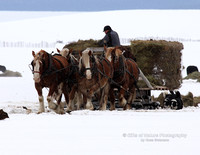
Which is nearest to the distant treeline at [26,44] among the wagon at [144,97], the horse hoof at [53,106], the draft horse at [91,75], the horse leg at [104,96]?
the wagon at [144,97]

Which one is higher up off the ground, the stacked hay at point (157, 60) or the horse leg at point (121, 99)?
the stacked hay at point (157, 60)

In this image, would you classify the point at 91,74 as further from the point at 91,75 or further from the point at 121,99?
the point at 121,99

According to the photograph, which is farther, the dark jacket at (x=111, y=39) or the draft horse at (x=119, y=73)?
the dark jacket at (x=111, y=39)

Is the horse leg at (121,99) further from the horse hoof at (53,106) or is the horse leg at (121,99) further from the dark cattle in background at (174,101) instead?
the horse hoof at (53,106)

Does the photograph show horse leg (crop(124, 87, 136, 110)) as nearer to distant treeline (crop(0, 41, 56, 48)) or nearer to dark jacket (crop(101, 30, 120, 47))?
dark jacket (crop(101, 30, 120, 47))

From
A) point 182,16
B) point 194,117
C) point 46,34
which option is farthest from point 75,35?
point 194,117

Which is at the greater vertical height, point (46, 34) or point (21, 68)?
point (46, 34)

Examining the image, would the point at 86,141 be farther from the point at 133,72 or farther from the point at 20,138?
the point at 133,72

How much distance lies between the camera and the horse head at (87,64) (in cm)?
1267

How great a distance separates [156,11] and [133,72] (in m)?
87.0

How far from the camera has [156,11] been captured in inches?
3949

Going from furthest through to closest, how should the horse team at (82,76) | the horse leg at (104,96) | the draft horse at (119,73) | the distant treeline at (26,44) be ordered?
the distant treeline at (26,44)
the draft horse at (119,73)
the horse leg at (104,96)
the horse team at (82,76)

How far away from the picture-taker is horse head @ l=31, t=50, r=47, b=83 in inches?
476

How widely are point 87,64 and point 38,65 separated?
135cm
